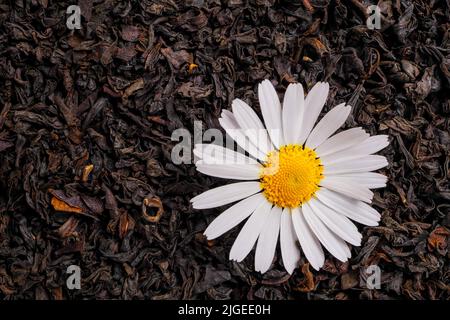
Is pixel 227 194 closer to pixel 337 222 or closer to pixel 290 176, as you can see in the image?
pixel 290 176

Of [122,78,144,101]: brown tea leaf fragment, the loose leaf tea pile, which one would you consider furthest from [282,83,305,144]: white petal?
[122,78,144,101]: brown tea leaf fragment

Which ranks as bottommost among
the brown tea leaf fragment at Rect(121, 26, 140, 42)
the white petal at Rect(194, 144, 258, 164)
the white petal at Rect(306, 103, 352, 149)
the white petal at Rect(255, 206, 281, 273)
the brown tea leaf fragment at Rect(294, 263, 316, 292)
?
the brown tea leaf fragment at Rect(294, 263, 316, 292)

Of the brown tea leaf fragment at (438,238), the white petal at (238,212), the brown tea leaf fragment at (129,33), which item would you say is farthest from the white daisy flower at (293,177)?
the brown tea leaf fragment at (129,33)

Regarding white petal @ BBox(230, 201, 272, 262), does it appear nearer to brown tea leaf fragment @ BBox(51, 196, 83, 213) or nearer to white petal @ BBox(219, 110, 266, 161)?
white petal @ BBox(219, 110, 266, 161)
